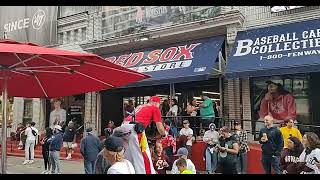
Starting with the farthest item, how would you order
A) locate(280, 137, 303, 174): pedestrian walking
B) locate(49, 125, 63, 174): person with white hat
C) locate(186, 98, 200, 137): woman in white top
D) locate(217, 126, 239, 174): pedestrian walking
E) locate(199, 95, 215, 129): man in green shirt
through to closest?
locate(186, 98, 200, 137): woman in white top, locate(199, 95, 215, 129): man in green shirt, locate(49, 125, 63, 174): person with white hat, locate(217, 126, 239, 174): pedestrian walking, locate(280, 137, 303, 174): pedestrian walking

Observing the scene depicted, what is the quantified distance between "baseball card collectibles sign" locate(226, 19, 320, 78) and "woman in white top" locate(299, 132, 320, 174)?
305 centimetres

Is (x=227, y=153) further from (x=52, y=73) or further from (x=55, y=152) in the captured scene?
(x=55, y=152)

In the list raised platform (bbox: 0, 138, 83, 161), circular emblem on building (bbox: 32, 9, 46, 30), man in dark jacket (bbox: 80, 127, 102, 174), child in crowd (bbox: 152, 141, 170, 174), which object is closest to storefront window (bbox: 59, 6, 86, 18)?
circular emblem on building (bbox: 32, 9, 46, 30)

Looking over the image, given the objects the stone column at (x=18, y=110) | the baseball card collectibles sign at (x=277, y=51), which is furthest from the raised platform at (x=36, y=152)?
the baseball card collectibles sign at (x=277, y=51)

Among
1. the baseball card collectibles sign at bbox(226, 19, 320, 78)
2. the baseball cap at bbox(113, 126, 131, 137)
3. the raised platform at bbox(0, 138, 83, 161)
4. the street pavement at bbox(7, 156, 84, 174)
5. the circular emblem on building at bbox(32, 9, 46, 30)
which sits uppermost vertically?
the circular emblem on building at bbox(32, 9, 46, 30)

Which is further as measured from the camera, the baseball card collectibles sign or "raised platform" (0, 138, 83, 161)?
"raised platform" (0, 138, 83, 161)

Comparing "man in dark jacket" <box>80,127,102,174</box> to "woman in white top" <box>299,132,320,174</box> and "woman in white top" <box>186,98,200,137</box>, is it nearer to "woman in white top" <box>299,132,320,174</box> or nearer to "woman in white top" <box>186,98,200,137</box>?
"woman in white top" <box>186,98,200,137</box>

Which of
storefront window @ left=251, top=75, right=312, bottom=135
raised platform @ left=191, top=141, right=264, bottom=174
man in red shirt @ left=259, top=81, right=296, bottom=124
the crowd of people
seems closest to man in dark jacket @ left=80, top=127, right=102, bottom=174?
the crowd of people

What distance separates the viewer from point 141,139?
528 centimetres

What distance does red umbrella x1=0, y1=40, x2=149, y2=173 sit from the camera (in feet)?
15.1

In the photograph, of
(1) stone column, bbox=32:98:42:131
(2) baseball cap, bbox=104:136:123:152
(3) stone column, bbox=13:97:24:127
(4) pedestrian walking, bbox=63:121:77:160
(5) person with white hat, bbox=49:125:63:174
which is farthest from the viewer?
(3) stone column, bbox=13:97:24:127

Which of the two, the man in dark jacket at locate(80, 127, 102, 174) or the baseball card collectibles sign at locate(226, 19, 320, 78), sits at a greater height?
the baseball card collectibles sign at locate(226, 19, 320, 78)

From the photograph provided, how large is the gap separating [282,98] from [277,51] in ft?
5.36
